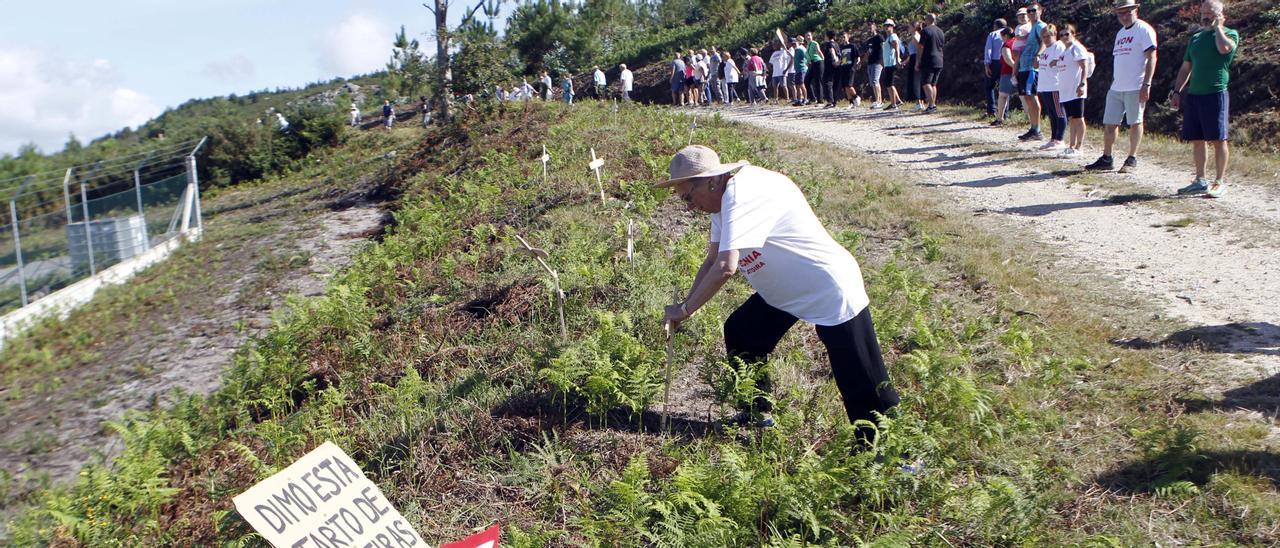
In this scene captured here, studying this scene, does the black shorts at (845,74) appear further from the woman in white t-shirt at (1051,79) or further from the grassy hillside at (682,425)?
the grassy hillside at (682,425)

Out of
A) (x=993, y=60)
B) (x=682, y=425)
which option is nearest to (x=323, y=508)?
(x=682, y=425)

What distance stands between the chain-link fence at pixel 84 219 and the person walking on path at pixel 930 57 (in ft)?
52.1

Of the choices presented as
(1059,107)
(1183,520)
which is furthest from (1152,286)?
(1059,107)

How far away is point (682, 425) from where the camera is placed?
206 inches

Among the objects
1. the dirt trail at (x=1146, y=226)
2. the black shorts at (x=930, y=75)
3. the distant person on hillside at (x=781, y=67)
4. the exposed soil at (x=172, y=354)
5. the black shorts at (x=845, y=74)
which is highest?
the distant person on hillside at (x=781, y=67)

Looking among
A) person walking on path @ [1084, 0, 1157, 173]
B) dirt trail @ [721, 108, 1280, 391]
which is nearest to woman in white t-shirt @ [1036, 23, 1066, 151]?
dirt trail @ [721, 108, 1280, 391]

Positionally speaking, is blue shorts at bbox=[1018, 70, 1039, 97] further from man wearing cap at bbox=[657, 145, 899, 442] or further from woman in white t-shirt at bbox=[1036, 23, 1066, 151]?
man wearing cap at bbox=[657, 145, 899, 442]

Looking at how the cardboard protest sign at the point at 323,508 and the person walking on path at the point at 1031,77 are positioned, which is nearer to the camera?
the cardboard protest sign at the point at 323,508

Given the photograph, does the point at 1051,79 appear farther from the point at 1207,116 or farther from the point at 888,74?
the point at 888,74

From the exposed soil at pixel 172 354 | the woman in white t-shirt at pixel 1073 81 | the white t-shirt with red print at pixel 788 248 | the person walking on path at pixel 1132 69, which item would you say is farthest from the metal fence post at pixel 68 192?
the person walking on path at pixel 1132 69

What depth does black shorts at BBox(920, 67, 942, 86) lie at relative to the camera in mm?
17469

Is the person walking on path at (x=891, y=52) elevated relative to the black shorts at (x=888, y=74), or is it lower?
elevated

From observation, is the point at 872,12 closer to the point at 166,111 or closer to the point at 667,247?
the point at 667,247

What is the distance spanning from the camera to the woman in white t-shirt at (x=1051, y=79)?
11617mm
